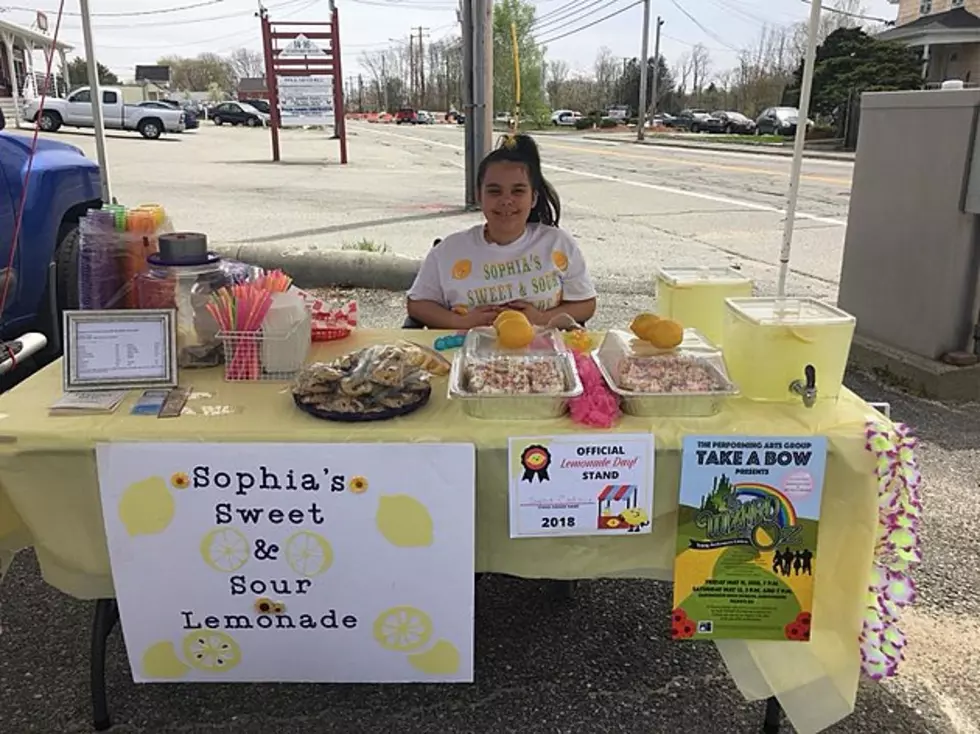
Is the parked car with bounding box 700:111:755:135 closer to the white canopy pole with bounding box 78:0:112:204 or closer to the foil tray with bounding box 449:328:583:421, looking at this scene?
the white canopy pole with bounding box 78:0:112:204

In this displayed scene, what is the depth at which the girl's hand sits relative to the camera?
290cm

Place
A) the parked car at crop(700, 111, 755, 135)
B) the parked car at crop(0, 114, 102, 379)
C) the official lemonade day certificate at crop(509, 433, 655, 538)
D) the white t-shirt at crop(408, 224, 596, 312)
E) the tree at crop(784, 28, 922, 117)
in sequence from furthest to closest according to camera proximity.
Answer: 1. the parked car at crop(700, 111, 755, 135)
2. the tree at crop(784, 28, 922, 117)
3. the parked car at crop(0, 114, 102, 379)
4. the white t-shirt at crop(408, 224, 596, 312)
5. the official lemonade day certificate at crop(509, 433, 655, 538)

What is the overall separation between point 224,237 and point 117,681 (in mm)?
7289

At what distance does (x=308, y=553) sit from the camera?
6.29 ft

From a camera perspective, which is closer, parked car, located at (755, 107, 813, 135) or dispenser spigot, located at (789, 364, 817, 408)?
dispenser spigot, located at (789, 364, 817, 408)

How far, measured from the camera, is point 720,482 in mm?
1848

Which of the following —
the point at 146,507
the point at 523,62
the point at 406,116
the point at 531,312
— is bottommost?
the point at 146,507

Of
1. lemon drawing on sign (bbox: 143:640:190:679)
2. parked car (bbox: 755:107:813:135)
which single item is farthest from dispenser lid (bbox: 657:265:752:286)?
parked car (bbox: 755:107:813:135)

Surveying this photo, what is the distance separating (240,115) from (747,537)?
47.1m

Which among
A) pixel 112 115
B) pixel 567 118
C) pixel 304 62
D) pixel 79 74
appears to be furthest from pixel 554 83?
pixel 79 74

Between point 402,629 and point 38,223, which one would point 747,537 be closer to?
point 402,629

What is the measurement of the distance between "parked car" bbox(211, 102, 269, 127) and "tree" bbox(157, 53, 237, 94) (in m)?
21.7

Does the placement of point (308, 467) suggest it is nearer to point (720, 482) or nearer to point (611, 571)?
point (611, 571)

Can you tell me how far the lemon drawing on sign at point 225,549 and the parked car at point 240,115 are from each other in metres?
45.7
